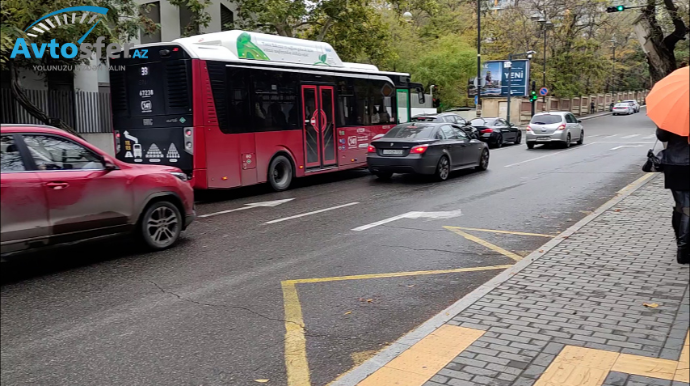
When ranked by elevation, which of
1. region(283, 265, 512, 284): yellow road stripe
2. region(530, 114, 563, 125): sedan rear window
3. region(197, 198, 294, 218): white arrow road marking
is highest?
region(530, 114, 563, 125): sedan rear window

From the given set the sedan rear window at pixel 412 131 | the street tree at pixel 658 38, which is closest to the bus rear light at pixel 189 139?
the sedan rear window at pixel 412 131

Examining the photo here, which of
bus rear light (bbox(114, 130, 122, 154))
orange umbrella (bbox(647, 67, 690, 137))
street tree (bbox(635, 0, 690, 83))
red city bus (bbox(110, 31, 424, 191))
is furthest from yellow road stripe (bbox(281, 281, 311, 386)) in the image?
street tree (bbox(635, 0, 690, 83))

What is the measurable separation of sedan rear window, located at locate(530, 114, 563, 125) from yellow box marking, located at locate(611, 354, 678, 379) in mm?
23960

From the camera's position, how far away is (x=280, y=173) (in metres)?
14.5

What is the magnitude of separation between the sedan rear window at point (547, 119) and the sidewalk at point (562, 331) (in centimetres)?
2043

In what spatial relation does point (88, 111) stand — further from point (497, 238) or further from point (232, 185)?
Result: point (497, 238)

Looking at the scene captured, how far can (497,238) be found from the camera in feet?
29.0

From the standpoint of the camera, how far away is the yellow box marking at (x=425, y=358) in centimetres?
415

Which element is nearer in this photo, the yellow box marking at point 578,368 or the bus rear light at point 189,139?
the yellow box marking at point 578,368

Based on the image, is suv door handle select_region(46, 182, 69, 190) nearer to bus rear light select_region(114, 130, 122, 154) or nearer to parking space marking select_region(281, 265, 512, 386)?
parking space marking select_region(281, 265, 512, 386)

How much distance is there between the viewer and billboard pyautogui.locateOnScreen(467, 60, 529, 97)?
48919mm

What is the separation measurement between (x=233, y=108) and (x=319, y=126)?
3116 millimetres

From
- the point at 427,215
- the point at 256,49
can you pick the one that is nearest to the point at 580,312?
the point at 427,215

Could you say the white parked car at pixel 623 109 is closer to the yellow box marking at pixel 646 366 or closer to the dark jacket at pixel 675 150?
the dark jacket at pixel 675 150
